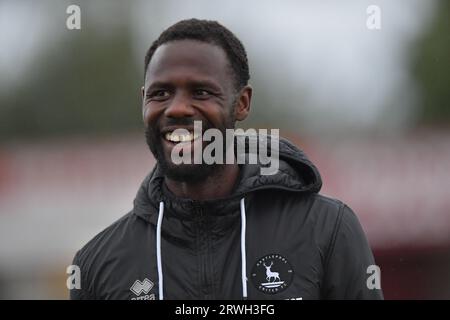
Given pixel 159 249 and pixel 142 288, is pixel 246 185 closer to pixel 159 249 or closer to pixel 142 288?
pixel 159 249

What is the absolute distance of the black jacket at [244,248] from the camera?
271 cm

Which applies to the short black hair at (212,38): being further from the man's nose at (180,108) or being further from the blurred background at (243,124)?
the blurred background at (243,124)

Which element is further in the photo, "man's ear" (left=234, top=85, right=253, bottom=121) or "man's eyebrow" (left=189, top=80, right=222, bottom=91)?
"man's ear" (left=234, top=85, right=253, bottom=121)

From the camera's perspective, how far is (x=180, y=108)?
106 inches

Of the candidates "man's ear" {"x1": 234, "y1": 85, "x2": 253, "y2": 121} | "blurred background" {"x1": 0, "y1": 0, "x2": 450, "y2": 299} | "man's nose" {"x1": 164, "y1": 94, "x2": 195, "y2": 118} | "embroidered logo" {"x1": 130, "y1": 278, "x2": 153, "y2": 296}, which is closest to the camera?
"man's nose" {"x1": 164, "y1": 94, "x2": 195, "y2": 118}

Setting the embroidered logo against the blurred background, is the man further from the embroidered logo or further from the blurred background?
the blurred background

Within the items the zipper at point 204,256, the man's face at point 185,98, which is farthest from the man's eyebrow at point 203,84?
the zipper at point 204,256

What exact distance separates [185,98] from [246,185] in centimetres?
37

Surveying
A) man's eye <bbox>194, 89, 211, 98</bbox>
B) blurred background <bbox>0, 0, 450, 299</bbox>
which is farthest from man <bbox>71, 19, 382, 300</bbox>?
blurred background <bbox>0, 0, 450, 299</bbox>

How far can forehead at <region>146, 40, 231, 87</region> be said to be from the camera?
108 inches

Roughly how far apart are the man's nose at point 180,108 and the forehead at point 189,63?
2.7 inches

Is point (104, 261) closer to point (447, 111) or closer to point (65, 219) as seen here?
point (65, 219)

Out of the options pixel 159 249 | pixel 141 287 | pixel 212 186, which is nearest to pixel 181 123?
pixel 212 186

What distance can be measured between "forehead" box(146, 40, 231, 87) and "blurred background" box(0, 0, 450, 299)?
6.70 metres
